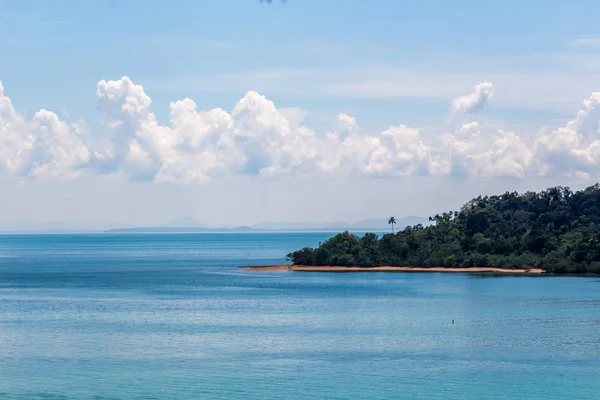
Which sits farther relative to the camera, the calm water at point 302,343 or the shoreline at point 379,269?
the shoreline at point 379,269

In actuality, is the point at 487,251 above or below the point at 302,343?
above

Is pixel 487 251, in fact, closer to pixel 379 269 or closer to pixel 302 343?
pixel 379 269

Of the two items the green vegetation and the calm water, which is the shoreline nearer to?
the green vegetation

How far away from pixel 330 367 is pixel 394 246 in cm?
13698

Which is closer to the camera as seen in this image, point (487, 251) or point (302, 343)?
point (302, 343)

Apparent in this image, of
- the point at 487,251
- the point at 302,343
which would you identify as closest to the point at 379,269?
the point at 487,251

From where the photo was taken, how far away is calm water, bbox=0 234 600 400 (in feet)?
185

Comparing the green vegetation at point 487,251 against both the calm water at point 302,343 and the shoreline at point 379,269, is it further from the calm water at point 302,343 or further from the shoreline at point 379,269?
the calm water at point 302,343

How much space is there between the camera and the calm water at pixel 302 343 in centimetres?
5647

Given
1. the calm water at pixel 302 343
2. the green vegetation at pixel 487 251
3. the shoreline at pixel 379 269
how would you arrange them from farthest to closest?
the shoreline at pixel 379 269, the green vegetation at pixel 487 251, the calm water at pixel 302 343

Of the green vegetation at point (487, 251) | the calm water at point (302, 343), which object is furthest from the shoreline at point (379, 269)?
the calm water at point (302, 343)

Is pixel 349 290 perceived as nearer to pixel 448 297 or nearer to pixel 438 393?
pixel 448 297

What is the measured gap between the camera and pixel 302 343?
7494 cm

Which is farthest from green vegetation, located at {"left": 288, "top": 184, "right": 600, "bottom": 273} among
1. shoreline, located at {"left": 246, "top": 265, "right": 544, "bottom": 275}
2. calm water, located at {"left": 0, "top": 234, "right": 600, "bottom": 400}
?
calm water, located at {"left": 0, "top": 234, "right": 600, "bottom": 400}
